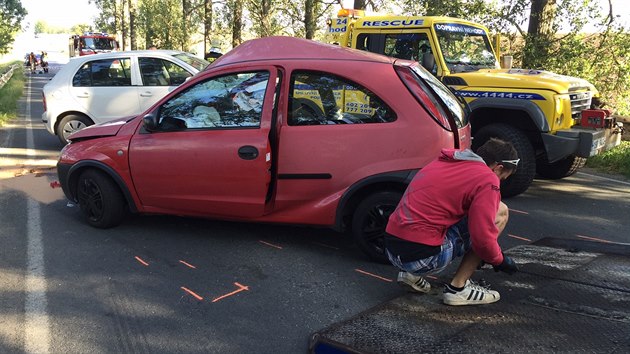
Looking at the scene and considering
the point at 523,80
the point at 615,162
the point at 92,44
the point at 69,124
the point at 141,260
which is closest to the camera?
the point at 141,260

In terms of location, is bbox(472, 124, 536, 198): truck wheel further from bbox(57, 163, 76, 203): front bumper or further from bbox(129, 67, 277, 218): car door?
bbox(57, 163, 76, 203): front bumper

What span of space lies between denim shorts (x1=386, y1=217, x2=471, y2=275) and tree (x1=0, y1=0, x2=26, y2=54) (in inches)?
1942

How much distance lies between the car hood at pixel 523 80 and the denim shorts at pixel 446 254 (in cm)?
345

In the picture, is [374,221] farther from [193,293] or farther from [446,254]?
[193,293]

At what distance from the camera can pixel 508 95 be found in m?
6.28

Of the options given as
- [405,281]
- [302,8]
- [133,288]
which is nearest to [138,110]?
[133,288]

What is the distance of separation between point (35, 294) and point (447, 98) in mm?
3793

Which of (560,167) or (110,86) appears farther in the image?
(110,86)

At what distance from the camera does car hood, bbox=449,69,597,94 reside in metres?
6.12

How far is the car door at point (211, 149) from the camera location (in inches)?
171

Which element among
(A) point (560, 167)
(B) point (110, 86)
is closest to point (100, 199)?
(B) point (110, 86)

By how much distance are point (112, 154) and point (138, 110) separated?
449 centimetres

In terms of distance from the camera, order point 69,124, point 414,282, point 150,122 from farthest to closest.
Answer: point 69,124, point 150,122, point 414,282

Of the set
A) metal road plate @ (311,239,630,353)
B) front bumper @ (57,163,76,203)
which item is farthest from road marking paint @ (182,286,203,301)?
front bumper @ (57,163,76,203)
